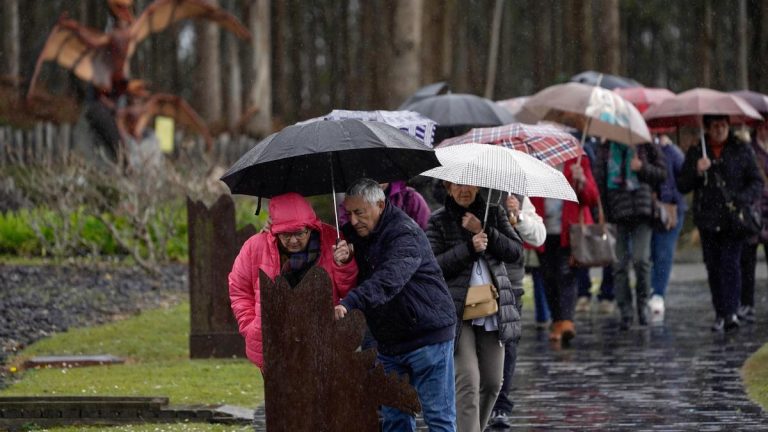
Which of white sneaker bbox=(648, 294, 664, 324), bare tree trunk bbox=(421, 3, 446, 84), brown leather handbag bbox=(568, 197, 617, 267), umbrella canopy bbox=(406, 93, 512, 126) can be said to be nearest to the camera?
umbrella canopy bbox=(406, 93, 512, 126)

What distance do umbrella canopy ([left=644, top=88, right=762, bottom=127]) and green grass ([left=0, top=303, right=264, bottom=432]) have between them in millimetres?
4384

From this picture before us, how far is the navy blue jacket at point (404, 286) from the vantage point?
629 cm

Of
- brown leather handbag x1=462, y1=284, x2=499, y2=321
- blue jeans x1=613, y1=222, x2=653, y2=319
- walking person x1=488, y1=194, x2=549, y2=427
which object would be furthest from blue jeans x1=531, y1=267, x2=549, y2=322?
brown leather handbag x1=462, y1=284, x2=499, y2=321

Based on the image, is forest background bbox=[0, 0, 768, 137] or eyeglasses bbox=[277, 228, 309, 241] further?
forest background bbox=[0, 0, 768, 137]

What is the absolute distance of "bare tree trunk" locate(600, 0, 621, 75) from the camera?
2877cm

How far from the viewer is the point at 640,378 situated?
10.7 m

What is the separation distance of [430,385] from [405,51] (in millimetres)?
17002

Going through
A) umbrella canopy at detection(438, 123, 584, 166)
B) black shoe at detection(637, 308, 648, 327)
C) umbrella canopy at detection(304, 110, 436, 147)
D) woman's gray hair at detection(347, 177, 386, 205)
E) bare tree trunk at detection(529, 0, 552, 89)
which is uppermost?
bare tree trunk at detection(529, 0, 552, 89)

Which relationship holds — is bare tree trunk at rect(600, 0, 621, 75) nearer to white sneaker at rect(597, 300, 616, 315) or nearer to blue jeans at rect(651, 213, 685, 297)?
white sneaker at rect(597, 300, 616, 315)

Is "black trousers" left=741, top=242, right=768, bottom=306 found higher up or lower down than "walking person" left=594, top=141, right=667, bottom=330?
lower down

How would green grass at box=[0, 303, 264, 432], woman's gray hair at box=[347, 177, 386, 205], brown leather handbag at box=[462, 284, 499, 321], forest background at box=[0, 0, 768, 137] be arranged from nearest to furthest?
woman's gray hair at box=[347, 177, 386, 205], brown leather handbag at box=[462, 284, 499, 321], green grass at box=[0, 303, 264, 432], forest background at box=[0, 0, 768, 137]

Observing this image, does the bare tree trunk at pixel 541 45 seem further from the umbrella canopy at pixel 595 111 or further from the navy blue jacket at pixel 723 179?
the umbrella canopy at pixel 595 111

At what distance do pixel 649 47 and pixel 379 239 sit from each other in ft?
230

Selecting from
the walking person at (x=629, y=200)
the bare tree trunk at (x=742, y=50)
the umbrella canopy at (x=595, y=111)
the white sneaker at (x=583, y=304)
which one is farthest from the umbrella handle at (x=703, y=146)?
the bare tree trunk at (x=742, y=50)
